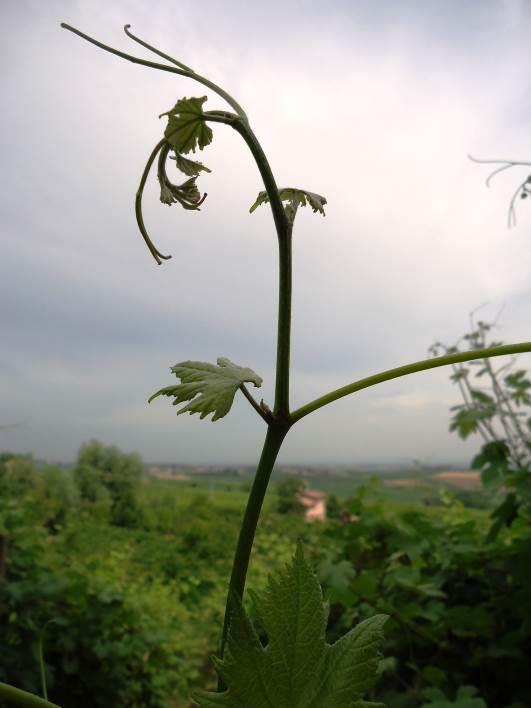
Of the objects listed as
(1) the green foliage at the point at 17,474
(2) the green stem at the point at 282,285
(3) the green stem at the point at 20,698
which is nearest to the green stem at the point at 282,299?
(2) the green stem at the point at 282,285

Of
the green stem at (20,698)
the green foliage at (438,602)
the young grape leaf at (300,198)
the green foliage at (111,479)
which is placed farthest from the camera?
the green foliage at (111,479)

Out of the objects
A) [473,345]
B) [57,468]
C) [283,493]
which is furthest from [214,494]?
[473,345]

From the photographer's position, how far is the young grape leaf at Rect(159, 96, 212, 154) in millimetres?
257

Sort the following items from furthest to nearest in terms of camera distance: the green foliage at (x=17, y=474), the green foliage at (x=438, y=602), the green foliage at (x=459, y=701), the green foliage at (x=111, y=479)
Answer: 1. the green foliage at (x=111, y=479)
2. the green foliage at (x=17, y=474)
3. the green foliage at (x=438, y=602)
4. the green foliage at (x=459, y=701)

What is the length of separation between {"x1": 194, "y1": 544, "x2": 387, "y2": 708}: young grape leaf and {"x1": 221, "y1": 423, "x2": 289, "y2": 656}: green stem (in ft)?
0.04

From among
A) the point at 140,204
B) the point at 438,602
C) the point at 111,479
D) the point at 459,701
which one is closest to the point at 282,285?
the point at 140,204

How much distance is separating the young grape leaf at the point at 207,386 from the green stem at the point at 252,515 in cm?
3

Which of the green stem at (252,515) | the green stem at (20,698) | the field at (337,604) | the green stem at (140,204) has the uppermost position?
the green stem at (140,204)

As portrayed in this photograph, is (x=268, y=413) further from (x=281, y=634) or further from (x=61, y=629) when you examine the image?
(x=61, y=629)

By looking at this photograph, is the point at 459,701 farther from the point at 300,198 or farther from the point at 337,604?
the point at 300,198

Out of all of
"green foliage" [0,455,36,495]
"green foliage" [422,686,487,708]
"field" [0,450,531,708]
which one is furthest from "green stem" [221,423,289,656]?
"green foliage" [0,455,36,495]

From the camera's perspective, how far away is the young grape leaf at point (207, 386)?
0.90 ft

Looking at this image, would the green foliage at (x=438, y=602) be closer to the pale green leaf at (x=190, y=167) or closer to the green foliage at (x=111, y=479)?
A: the pale green leaf at (x=190, y=167)

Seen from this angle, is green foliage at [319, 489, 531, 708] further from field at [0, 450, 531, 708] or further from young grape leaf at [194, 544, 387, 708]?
young grape leaf at [194, 544, 387, 708]
